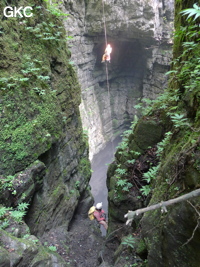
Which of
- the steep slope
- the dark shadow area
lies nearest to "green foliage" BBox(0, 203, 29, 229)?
the steep slope

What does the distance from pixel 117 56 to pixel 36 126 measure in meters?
17.8

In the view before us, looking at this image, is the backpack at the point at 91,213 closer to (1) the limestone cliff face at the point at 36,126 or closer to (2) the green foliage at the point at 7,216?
(1) the limestone cliff face at the point at 36,126

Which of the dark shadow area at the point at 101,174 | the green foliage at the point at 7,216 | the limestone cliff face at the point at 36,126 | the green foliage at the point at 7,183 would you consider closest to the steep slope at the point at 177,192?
the limestone cliff face at the point at 36,126

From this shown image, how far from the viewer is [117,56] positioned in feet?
65.6

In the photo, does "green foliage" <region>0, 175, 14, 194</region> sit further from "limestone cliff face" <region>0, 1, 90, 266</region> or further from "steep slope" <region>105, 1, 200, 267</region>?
"steep slope" <region>105, 1, 200, 267</region>

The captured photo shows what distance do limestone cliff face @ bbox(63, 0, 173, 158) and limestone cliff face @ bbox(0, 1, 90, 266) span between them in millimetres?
8972

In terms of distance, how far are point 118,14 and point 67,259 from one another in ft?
52.8

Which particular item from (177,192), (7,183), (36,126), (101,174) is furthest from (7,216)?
(101,174)

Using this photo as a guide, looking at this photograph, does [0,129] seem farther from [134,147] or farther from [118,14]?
[118,14]

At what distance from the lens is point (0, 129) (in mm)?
3715

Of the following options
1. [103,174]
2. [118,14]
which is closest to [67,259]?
[103,174]

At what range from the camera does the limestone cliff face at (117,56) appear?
14.6 meters

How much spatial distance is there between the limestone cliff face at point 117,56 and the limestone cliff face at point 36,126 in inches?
353

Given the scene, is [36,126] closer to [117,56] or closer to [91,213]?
[91,213]
